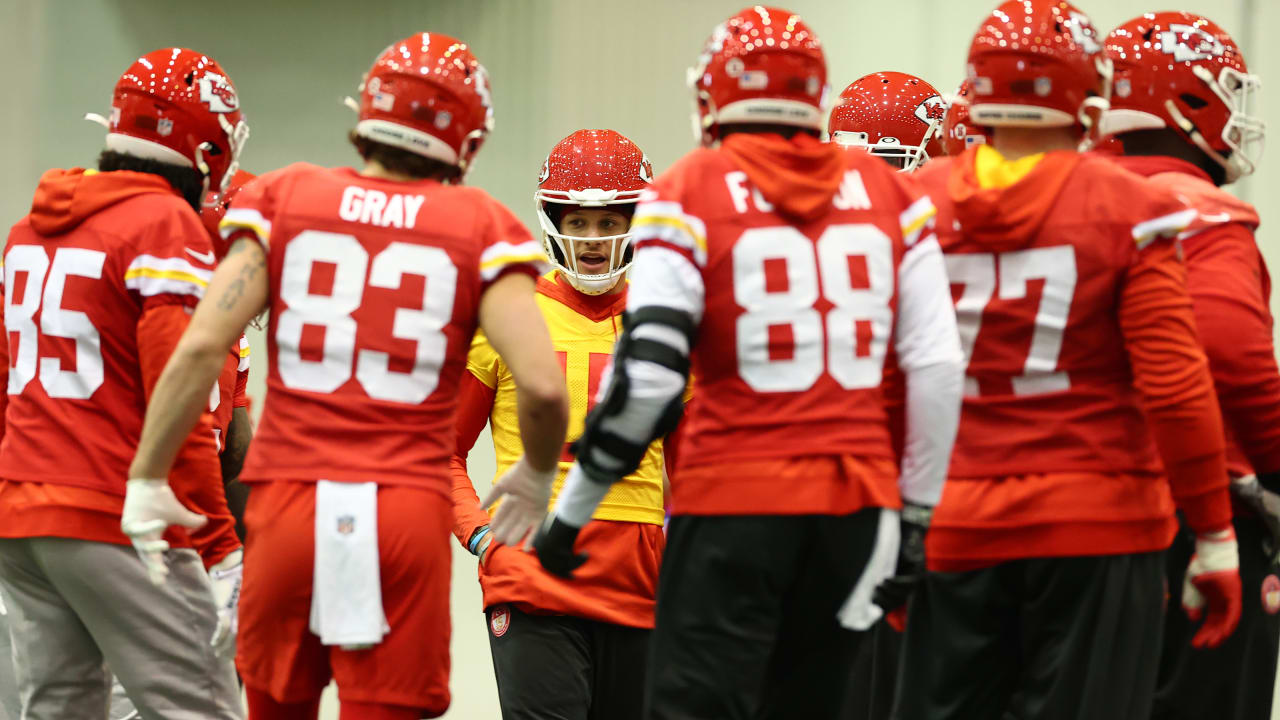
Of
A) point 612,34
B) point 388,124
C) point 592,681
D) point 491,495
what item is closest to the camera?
point 388,124

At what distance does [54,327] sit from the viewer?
3.37 meters

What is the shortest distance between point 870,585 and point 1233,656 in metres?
1.30

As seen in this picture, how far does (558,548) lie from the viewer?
2.77 m

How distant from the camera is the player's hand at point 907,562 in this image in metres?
2.68

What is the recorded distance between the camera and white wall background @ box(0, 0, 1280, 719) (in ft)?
23.2

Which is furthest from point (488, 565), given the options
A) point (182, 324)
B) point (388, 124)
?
point (388, 124)

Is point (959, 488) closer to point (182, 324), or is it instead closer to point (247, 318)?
point (247, 318)

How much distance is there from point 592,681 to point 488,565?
0.42 metres

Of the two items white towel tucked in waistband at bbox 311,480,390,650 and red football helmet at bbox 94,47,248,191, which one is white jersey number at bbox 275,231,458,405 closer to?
white towel tucked in waistband at bbox 311,480,390,650

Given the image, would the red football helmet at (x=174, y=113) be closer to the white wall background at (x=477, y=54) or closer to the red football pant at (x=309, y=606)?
the red football pant at (x=309, y=606)

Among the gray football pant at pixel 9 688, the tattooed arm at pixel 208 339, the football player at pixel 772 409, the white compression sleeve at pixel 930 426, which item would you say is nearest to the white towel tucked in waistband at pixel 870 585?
the football player at pixel 772 409

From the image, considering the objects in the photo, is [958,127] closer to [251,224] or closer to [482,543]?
[482,543]

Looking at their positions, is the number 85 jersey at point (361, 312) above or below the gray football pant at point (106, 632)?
above

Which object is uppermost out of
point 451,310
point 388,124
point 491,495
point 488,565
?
point 388,124
